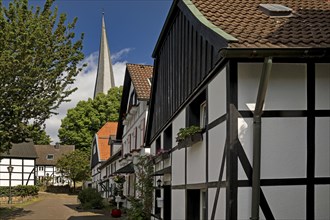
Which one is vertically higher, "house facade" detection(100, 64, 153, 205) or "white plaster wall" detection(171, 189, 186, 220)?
"house facade" detection(100, 64, 153, 205)

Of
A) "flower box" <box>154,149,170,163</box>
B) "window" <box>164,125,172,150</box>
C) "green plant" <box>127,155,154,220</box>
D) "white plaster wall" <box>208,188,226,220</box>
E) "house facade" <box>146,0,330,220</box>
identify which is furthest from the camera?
"green plant" <box>127,155,154,220</box>

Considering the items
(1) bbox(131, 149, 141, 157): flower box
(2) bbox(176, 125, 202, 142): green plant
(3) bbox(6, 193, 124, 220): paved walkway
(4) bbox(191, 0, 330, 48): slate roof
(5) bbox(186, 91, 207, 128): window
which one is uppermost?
(4) bbox(191, 0, 330, 48): slate roof

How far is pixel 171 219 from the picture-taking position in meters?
13.0

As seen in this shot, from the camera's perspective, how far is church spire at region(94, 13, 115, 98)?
261 ft

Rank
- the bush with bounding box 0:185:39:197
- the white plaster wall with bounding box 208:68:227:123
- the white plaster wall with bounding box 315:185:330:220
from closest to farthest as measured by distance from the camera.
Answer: the white plaster wall with bounding box 315:185:330:220, the white plaster wall with bounding box 208:68:227:123, the bush with bounding box 0:185:39:197

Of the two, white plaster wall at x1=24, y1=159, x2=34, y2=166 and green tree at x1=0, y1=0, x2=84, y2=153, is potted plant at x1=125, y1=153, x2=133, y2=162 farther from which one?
white plaster wall at x1=24, y1=159, x2=34, y2=166

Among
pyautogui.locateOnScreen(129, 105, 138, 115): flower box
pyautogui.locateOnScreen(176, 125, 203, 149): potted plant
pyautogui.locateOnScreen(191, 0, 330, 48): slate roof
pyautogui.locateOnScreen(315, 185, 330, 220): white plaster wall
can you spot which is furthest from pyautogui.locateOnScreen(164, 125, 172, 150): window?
pyautogui.locateOnScreen(129, 105, 138, 115): flower box

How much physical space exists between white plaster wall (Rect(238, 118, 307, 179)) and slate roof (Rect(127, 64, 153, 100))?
645 inches

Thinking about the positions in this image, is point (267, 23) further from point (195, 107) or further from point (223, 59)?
point (195, 107)

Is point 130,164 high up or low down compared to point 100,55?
down

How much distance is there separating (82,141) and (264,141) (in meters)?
59.3

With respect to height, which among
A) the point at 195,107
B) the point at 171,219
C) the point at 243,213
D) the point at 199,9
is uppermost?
the point at 199,9

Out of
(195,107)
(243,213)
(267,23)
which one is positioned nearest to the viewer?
(243,213)

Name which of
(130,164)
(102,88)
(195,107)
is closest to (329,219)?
(195,107)
